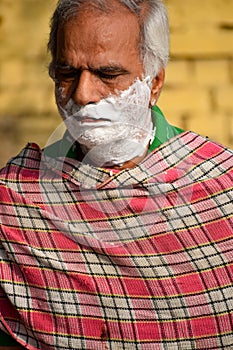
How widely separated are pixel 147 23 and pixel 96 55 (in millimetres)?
308

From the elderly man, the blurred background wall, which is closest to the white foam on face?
the elderly man

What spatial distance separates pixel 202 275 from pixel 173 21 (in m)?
2.70

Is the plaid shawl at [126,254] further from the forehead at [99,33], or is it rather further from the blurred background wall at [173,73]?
the blurred background wall at [173,73]

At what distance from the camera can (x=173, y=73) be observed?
7.19 meters

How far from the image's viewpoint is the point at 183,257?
15.7ft

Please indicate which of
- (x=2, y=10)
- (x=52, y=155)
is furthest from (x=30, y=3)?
(x=52, y=155)

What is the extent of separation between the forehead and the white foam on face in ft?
0.58

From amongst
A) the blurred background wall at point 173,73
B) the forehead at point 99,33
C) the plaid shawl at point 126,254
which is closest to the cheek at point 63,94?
the forehead at point 99,33

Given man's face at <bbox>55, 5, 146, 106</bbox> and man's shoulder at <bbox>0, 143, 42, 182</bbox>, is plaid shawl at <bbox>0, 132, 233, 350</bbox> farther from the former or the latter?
man's face at <bbox>55, 5, 146, 106</bbox>

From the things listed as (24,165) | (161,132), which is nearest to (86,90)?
(161,132)

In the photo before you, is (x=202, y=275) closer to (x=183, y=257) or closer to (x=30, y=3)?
(x=183, y=257)

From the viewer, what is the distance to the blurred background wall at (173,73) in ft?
23.4

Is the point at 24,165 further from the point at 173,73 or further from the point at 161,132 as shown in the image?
the point at 173,73

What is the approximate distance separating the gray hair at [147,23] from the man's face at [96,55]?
34 millimetres
